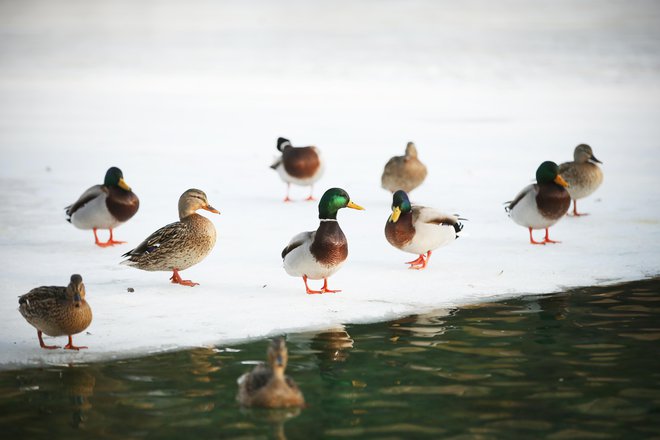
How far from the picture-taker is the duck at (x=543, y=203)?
322 inches

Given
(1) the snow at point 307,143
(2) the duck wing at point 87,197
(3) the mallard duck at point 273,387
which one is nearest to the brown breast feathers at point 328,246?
(1) the snow at point 307,143

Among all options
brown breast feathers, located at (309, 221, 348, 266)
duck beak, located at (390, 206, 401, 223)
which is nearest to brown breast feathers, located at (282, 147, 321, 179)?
duck beak, located at (390, 206, 401, 223)

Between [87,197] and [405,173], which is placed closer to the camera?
[87,197]

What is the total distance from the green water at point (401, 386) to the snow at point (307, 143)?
42 centimetres

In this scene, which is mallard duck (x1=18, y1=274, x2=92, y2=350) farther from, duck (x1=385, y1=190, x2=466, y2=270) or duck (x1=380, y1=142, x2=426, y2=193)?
duck (x1=380, y1=142, x2=426, y2=193)

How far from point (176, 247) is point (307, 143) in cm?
814

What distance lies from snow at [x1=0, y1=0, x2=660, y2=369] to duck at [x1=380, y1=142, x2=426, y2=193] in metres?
0.29

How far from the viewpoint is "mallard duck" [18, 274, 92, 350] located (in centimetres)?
530

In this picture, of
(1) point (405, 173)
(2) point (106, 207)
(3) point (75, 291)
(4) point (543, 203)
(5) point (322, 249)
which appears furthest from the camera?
(1) point (405, 173)

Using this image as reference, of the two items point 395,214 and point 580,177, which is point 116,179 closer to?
point 395,214

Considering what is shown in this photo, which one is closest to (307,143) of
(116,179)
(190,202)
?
(116,179)

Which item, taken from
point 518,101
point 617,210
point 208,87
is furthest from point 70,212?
point 208,87

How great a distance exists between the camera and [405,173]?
33.7 feet

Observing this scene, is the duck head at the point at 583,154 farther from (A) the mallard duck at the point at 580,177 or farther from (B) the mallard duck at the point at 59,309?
(B) the mallard duck at the point at 59,309
